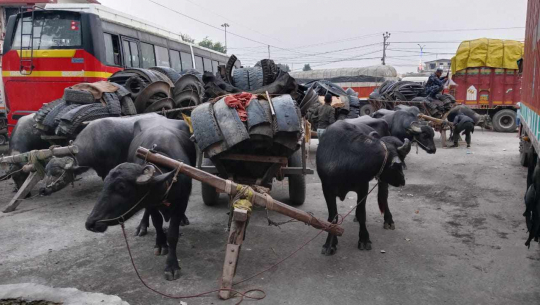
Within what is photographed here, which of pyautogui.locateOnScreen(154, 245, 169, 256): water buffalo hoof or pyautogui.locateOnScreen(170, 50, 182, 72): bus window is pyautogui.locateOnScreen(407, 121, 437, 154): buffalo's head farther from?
pyautogui.locateOnScreen(170, 50, 182, 72): bus window

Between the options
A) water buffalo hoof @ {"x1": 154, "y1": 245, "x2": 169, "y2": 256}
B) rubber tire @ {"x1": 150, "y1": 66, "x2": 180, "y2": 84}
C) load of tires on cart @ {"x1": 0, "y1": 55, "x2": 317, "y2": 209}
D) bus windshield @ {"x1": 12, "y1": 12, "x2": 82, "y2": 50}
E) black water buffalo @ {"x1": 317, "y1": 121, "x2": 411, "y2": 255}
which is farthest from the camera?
rubber tire @ {"x1": 150, "y1": 66, "x2": 180, "y2": 84}

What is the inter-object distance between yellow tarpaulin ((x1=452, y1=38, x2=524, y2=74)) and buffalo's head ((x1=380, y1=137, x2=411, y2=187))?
14.5m

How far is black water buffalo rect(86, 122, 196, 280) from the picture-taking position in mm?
3438

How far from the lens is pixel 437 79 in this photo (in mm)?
13586

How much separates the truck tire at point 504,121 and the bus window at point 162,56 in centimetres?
1394

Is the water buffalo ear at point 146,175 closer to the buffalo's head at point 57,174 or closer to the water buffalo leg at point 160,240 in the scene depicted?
the water buffalo leg at point 160,240

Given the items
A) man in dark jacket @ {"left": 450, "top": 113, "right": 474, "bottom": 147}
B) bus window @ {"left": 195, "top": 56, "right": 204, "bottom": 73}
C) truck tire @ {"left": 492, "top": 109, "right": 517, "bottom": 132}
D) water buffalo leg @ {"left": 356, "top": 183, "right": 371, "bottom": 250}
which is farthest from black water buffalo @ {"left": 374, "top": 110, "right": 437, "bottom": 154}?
truck tire @ {"left": 492, "top": 109, "right": 517, "bottom": 132}

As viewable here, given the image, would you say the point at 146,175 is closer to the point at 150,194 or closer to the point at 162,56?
the point at 150,194

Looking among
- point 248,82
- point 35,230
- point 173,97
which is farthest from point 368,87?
point 35,230

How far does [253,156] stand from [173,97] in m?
4.88

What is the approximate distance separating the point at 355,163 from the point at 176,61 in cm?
1028

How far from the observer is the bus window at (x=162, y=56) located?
12.1 meters

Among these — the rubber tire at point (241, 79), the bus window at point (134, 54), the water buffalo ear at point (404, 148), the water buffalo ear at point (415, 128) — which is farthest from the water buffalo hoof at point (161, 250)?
the bus window at point (134, 54)

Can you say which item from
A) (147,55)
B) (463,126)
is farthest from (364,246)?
(463,126)
